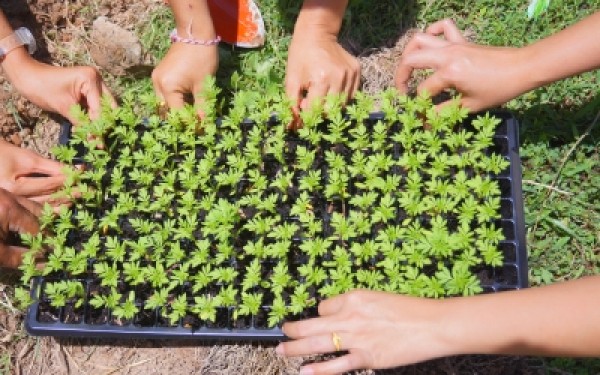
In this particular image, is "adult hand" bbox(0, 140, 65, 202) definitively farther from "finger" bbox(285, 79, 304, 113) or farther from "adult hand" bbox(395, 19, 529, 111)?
"adult hand" bbox(395, 19, 529, 111)

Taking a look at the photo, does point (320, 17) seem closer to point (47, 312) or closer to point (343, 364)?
point (343, 364)

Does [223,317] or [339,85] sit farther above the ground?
[339,85]

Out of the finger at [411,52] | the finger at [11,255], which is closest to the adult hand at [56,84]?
the finger at [11,255]

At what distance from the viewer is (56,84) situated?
2301 mm

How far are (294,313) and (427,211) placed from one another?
50cm

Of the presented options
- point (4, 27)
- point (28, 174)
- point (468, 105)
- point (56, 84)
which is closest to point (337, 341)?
point (468, 105)

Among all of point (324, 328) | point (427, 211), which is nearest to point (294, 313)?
point (324, 328)

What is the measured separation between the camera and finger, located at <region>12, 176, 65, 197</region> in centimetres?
214

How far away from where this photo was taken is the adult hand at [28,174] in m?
2.15

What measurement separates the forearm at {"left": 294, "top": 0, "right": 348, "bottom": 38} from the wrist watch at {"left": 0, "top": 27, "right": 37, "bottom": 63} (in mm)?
1003

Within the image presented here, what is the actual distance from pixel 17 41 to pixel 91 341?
44.0 inches

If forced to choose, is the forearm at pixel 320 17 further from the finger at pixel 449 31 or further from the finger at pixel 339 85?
the finger at pixel 449 31

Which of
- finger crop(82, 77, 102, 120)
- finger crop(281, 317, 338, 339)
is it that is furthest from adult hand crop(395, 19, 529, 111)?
finger crop(82, 77, 102, 120)

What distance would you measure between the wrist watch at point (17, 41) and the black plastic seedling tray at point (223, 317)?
0.90m
